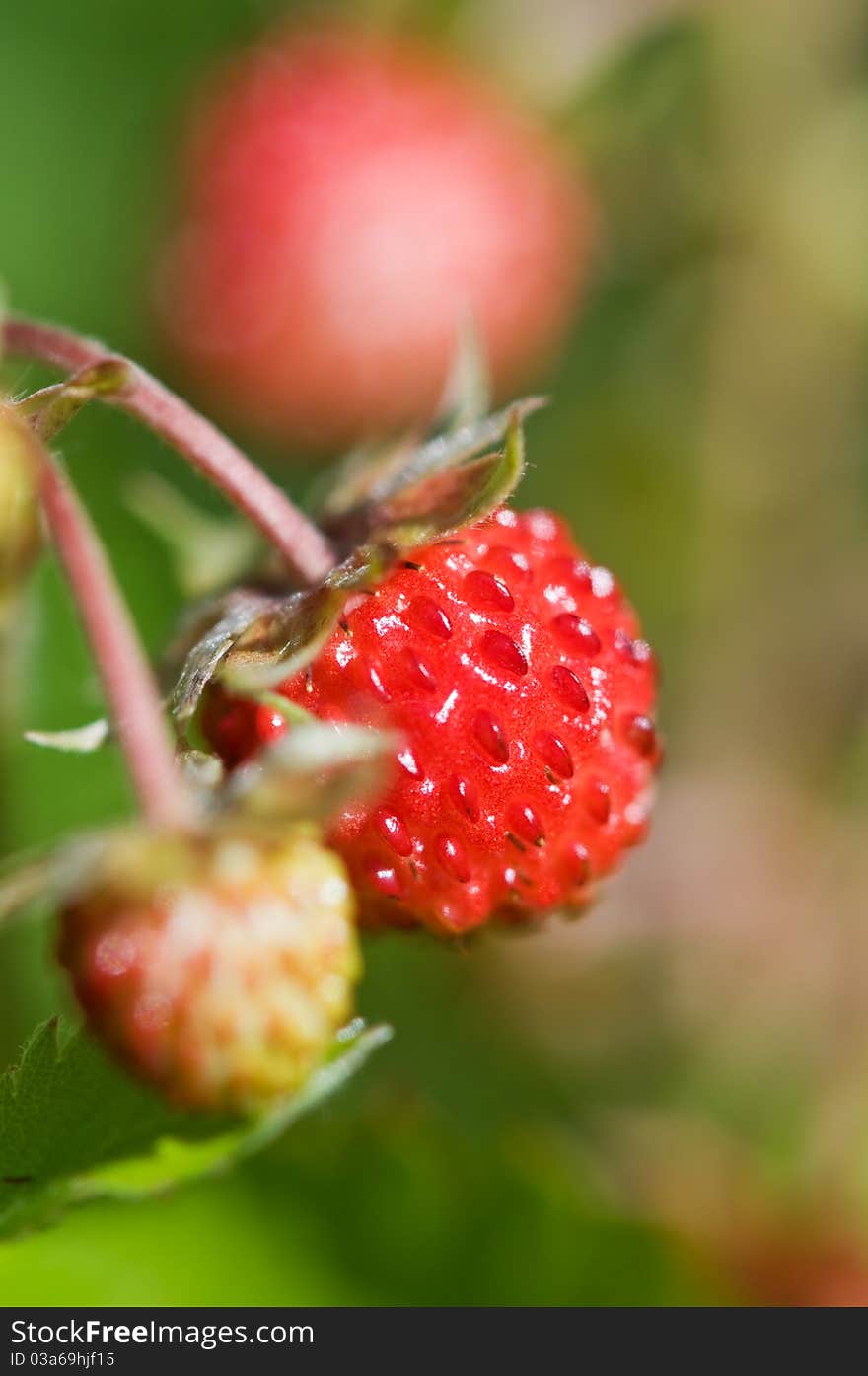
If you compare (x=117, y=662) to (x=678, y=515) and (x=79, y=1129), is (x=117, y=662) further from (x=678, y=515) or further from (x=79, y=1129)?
(x=678, y=515)

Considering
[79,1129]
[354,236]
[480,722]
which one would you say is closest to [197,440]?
[480,722]

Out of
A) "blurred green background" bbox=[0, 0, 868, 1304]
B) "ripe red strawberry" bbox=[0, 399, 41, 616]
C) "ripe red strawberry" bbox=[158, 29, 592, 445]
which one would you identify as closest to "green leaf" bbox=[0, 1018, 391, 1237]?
"ripe red strawberry" bbox=[0, 399, 41, 616]

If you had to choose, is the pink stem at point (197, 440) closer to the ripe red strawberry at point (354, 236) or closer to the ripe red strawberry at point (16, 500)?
the ripe red strawberry at point (16, 500)

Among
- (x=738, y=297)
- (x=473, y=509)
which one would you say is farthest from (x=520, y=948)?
(x=473, y=509)

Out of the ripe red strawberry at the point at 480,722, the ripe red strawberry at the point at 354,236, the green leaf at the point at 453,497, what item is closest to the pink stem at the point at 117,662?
the ripe red strawberry at the point at 480,722

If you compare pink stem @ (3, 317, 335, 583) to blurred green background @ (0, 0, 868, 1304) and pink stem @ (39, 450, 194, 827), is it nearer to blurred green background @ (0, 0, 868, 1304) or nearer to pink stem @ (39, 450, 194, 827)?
pink stem @ (39, 450, 194, 827)

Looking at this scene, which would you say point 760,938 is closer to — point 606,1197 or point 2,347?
point 606,1197
